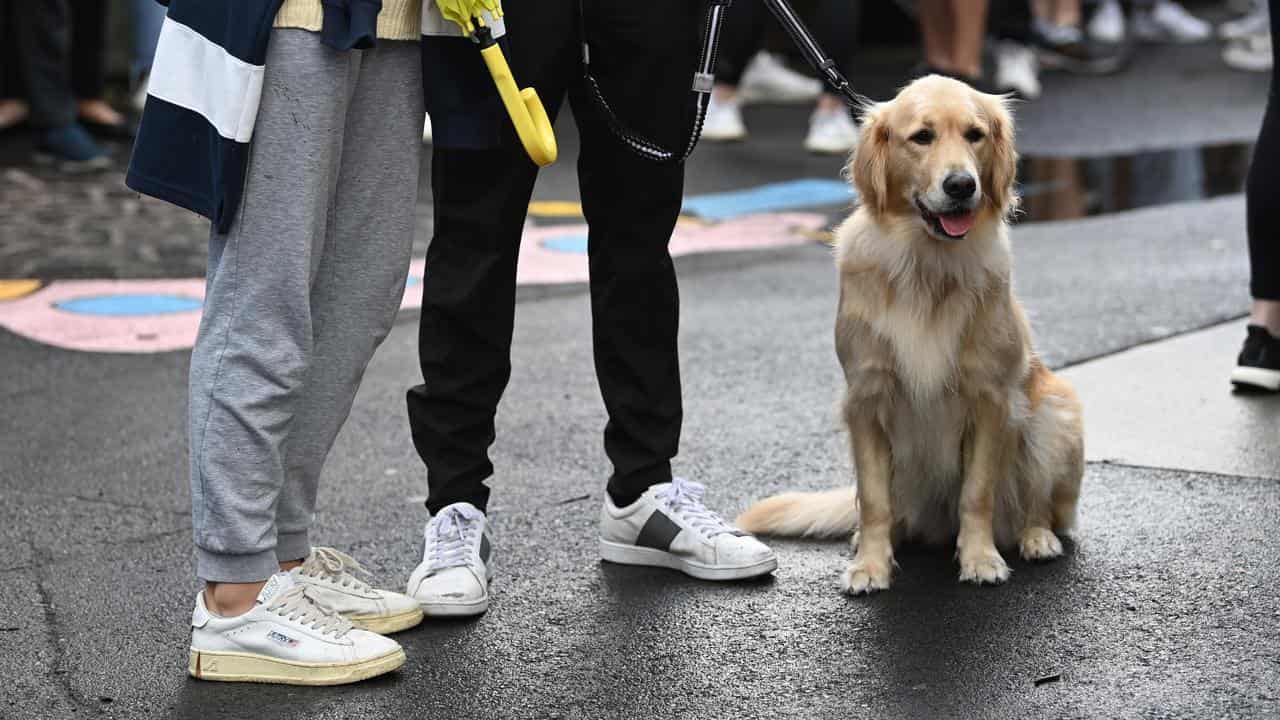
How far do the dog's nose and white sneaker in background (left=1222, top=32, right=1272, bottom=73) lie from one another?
10.6 m

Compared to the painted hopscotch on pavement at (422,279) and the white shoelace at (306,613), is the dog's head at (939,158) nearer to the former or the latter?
the white shoelace at (306,613)

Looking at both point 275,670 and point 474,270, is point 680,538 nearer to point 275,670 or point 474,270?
point 474,270

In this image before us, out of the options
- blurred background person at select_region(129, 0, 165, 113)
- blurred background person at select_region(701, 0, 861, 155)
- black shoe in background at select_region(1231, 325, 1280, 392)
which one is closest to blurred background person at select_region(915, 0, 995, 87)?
blurred background person at select_region(701, 0, 861, 155)

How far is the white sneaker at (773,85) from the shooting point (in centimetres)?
→ 1212

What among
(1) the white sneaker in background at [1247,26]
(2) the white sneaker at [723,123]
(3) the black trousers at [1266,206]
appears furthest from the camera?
(1) the white sneaker in background at [1247,26]

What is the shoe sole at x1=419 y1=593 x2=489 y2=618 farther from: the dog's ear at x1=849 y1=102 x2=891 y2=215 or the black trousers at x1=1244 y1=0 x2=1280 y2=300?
the black trousers at x1=1244 y1=0 x2=1280 y2=300

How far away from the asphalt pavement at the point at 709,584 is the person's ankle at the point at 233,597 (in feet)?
0.47

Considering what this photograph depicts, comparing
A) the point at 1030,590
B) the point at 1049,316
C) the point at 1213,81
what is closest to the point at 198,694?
the point at 1030,590

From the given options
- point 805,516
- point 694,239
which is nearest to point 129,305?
point 694,239

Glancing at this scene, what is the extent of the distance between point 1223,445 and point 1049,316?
1579mm

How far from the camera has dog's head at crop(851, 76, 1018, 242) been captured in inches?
133

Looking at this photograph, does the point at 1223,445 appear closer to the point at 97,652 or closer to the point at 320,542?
the point at 320,542

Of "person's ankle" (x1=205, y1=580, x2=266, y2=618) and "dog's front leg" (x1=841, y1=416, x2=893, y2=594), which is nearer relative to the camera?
"person's ankle" (x1=205, y1=580, x2=266, y2=618)

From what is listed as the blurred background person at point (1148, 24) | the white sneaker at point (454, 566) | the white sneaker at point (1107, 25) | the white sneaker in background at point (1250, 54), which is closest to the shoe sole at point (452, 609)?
the white sneaker at point (454, 566)
